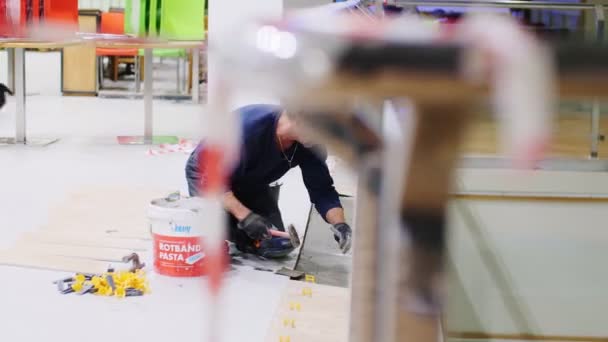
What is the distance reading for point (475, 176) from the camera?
2367 millimetres

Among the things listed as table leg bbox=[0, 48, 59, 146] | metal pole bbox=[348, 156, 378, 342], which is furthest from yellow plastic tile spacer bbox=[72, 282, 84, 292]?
table leg bbox=[0, 48, 59, 146]

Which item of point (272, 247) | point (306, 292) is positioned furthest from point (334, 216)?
point (306, 292)

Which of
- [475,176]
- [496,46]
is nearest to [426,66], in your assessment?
[496,46]

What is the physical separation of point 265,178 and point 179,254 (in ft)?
1.51

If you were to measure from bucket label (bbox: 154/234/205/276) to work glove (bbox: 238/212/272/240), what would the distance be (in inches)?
7.6

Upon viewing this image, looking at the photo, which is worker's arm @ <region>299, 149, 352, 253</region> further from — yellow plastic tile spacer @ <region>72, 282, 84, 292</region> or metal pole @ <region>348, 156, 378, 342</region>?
metal pole @ <region>348, 156, 378, 342</region>

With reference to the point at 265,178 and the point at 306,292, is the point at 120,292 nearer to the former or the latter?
the point at 306,292

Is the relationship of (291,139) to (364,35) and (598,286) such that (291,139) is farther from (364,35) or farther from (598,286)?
(364,35)

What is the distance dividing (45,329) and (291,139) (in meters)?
0.93

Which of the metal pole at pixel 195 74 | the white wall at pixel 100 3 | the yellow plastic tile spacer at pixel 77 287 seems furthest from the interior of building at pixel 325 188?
the white wall at pixel 100 3

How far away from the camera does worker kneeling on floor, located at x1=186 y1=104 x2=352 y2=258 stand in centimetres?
225

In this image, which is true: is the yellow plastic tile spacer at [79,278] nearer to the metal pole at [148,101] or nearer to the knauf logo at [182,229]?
the knauf logo at [182,229]

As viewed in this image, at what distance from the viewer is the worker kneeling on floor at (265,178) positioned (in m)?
2.25

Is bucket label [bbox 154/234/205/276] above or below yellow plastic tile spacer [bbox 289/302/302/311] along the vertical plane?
above
